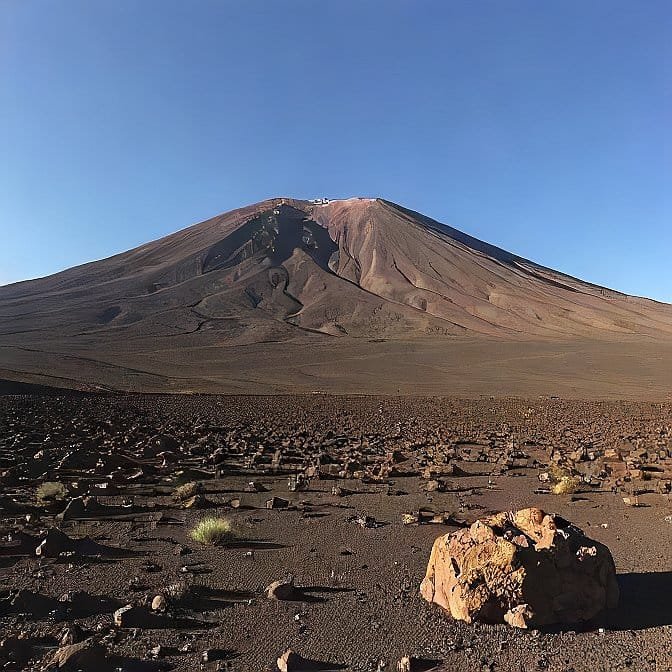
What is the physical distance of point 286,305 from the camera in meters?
92.2

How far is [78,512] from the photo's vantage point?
358 inches

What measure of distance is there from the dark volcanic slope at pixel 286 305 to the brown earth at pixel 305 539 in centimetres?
2611

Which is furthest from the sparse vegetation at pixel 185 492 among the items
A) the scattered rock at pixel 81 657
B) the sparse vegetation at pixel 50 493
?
the scattered rock at pixel 81 657

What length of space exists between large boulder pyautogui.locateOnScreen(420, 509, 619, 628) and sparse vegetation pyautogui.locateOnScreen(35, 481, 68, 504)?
6.95 m

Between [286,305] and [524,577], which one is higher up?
[286,305]

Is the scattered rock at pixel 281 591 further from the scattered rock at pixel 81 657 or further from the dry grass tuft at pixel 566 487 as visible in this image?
the dry grass tuft at pixel 566 487

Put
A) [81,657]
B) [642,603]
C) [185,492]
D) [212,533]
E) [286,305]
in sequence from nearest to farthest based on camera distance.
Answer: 1. [81,657]
2. [642,603]
3. [212,533]
4. [185,492]
5. [286,305]

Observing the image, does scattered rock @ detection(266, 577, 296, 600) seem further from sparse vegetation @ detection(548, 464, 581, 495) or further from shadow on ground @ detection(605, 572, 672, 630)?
sparse vegetation @ detection(548, 464, 581, 495)

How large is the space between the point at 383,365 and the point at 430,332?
77.3ft

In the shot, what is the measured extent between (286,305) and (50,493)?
82885 mm

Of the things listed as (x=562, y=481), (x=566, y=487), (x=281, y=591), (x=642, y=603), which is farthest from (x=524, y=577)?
(x=562, y=481)

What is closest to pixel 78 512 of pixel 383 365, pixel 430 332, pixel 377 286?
pixel 383 365

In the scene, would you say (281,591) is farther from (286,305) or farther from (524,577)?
(286,305)

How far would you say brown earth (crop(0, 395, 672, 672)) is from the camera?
16.2 feet
